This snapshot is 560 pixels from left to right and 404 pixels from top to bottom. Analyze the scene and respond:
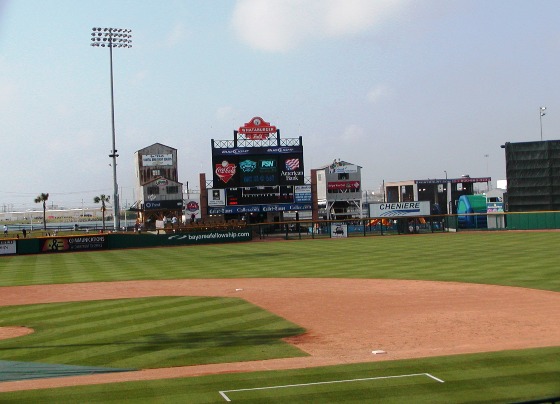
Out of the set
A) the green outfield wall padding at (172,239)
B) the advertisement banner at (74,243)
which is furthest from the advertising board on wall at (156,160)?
the advertisement banner at (74,243)

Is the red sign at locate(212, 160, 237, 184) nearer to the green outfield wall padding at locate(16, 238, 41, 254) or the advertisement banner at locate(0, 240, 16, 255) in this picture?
the green outfield wall padding at locate(16, 238, 41, 254)

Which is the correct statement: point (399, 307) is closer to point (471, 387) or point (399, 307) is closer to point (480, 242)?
point (471, 387)

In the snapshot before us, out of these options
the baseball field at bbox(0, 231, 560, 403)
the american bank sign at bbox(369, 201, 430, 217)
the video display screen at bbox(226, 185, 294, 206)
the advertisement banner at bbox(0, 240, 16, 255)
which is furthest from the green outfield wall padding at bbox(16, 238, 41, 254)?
the american bank sign at bbox(369, 201, 430, 217)

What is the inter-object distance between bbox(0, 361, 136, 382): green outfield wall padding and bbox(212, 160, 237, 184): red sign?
56.3m

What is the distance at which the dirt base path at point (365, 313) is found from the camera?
14297mm

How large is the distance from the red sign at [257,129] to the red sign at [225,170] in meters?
5.11

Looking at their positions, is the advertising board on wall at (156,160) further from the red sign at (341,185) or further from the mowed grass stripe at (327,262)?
the mowed grass stripe at (327,262)

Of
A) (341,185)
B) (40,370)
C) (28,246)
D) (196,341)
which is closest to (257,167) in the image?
(341,185)

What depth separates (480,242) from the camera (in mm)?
51031

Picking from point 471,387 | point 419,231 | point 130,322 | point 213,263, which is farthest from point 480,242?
point 471,387

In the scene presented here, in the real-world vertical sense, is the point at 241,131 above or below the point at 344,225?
above

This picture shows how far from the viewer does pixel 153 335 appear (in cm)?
1756

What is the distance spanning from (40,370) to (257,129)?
6209 centimetres

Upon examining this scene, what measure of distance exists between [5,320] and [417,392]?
1531 centimetres
